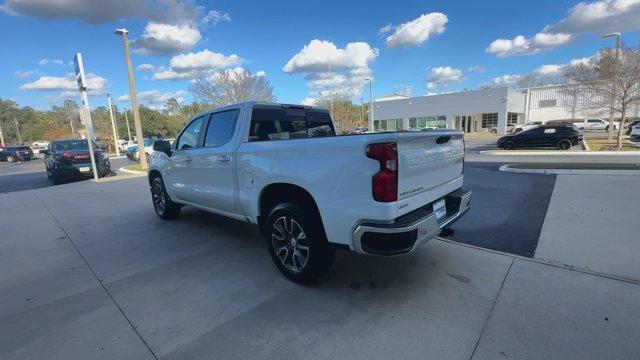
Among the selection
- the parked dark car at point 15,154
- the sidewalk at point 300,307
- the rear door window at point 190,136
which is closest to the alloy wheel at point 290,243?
the sidewalk at point 300,307

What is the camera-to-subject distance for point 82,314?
3074 millimetres

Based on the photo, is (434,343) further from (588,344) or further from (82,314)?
(82,314)

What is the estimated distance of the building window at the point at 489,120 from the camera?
43.8 m

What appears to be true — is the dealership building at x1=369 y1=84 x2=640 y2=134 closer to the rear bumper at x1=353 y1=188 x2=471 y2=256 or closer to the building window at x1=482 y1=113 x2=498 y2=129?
the building window at x1=482 y1=113 x2=498 y2=129

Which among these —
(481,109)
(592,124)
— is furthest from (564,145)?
(592,124)

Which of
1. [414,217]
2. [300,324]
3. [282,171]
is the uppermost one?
[282,171]

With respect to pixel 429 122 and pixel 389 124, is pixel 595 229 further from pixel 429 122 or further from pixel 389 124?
pixel 389 124

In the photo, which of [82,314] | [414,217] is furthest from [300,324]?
[82,314]

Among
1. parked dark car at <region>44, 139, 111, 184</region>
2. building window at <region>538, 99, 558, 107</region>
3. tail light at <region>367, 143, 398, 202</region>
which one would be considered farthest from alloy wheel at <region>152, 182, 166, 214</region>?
building window at <region>538, 99, 558, 107</region>

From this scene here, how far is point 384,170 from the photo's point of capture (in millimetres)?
2617

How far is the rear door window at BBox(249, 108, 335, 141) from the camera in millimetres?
4178

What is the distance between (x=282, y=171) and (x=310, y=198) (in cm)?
40

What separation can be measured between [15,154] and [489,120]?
54.1 meters

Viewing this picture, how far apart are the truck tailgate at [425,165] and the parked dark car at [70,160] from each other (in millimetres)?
14307
